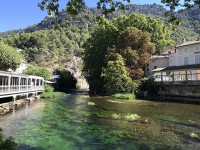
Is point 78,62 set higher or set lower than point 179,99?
higher

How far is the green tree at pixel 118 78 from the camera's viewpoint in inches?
2082

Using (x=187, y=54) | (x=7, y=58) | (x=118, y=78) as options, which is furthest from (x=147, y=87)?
(x=7, y=58)

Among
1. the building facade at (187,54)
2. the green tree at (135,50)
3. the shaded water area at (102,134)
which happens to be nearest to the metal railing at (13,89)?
the shaded water area at (102,134)

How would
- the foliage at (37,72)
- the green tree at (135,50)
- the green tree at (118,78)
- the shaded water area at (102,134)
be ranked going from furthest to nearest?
1. the foliage at (37,72)
2. the green tree at (135,50)
3. the green tree at (118,78)
4. the shaded water area at (102,134)

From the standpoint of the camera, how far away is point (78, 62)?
13325 cm

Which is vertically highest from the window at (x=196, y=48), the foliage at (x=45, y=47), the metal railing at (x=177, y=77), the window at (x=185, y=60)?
the foliage at (x=45, y=47)

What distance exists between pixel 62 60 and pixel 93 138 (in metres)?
111

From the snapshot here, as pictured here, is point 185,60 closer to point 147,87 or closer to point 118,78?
point 147,87

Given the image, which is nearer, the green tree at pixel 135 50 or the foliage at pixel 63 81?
the green tree at pixel 135 50

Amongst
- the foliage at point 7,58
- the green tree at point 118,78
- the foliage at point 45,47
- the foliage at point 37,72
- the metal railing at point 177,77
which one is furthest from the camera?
the foliage at point 45,47

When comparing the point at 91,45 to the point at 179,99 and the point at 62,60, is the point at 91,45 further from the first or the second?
the point at 62,60

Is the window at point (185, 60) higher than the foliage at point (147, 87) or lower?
higher

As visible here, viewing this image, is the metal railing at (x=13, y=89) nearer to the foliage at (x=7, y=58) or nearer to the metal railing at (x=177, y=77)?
the foliage at (x=7, y=58)

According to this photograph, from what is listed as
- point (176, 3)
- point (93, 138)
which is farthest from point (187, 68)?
point (176, 3)
